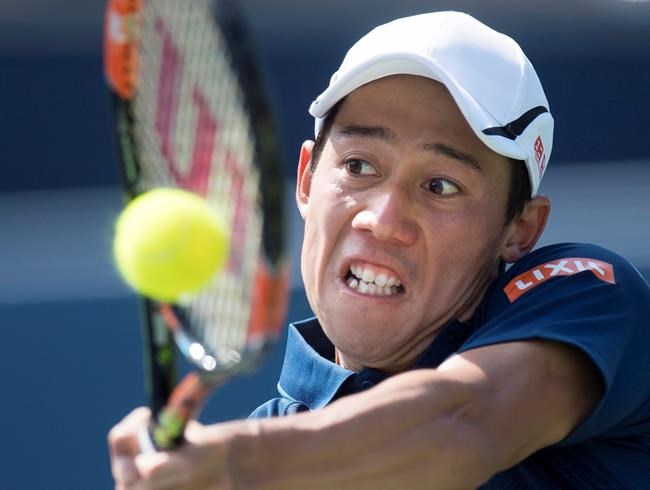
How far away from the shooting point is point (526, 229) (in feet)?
8.34

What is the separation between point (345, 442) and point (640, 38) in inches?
146

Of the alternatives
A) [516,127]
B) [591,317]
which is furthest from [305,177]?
[591,317]

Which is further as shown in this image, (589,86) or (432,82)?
(589,86)

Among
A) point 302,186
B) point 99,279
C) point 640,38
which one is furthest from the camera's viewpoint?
point 640,38

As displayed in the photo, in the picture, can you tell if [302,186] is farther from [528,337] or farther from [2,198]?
[2,198]

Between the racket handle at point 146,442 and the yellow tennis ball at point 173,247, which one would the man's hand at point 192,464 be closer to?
the racket handle at point 146,442

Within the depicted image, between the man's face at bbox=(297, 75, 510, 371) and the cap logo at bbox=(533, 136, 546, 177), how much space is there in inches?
3.0

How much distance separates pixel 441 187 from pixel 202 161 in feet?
2.22

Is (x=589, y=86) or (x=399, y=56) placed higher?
(x=399, y=56)

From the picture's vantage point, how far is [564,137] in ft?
16.8

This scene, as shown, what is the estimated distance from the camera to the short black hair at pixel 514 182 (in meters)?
2.45

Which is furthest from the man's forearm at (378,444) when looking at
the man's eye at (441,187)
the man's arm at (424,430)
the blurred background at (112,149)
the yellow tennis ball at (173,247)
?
the blurred background at (112,149)

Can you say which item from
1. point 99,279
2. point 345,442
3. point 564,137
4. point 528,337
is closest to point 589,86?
point 564,137

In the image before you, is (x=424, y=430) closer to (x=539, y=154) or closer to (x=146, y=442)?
(x=146, y=442)
